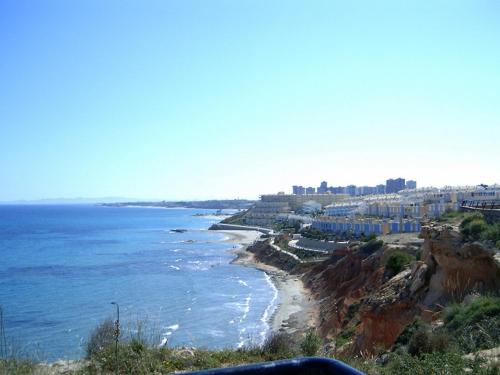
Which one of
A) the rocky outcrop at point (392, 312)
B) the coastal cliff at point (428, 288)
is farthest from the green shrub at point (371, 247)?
the rocky outcrop at point (392, 312)

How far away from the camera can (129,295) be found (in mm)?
33062

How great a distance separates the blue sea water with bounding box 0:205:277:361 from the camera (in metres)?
22.1

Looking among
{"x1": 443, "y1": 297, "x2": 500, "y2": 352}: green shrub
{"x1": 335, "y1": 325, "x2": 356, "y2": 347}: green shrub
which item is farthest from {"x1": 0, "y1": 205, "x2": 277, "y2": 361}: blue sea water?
{"x1": 443, "y1": 297, "x2": 500, "y2": 352}: green shrub

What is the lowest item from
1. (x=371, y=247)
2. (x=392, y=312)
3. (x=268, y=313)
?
(x=268, y=313)

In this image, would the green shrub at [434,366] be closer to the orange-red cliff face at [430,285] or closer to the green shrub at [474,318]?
the green shrub at [474,318]

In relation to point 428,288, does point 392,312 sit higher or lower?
lower

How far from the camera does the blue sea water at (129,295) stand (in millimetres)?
22109

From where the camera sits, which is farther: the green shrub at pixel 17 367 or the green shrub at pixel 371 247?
the green shrub at pixel 371 247

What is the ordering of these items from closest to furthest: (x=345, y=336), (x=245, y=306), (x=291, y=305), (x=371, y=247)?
(x=345, y=336), (x=245, y=306), (x=291, y=305), (x=371, y=247)

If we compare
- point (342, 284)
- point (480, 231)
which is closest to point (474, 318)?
point (480, 231)

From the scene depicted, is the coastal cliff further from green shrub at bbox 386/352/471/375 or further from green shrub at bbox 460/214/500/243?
green shrub at bbox 386/352/471/375

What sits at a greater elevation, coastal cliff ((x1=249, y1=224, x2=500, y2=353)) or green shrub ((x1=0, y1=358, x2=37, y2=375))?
green shrub ((x1=0, y1=358, x2=37, y2=375))

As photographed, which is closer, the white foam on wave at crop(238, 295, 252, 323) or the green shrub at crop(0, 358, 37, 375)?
the green shrub at crop(0, 358, 37, 375)

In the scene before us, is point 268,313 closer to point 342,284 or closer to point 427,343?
point 342,284
